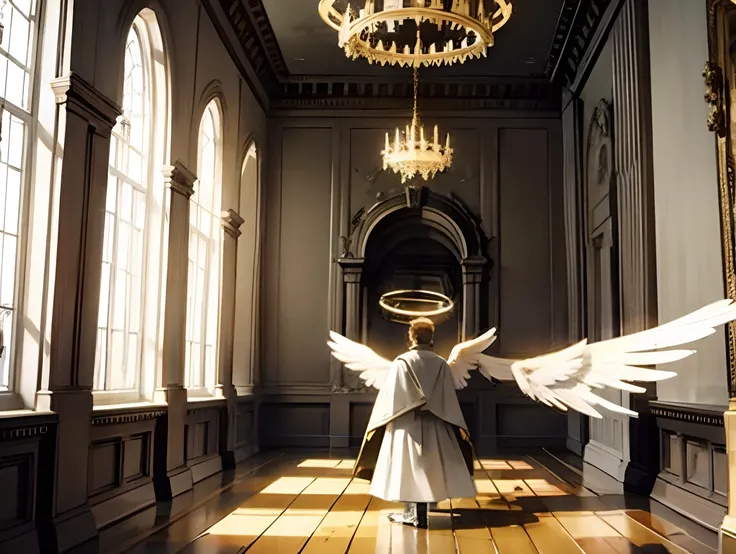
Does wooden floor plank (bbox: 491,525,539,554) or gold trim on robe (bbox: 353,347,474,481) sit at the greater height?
gold trim on robe (bbox: 353,347,474,481)

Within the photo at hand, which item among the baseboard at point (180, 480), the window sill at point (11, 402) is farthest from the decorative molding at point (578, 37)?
the window sill at point (11, 402)

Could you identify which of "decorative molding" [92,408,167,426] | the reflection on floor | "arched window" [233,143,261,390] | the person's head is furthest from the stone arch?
the person's head

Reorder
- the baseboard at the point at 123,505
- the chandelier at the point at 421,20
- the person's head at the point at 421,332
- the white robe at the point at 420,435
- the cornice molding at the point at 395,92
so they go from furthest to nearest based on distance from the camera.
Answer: the cornice molding at the point at 395,92 < the chandelier at the point at 421,20 < the person's head at the point at 421,332 < the baseboard at the point at 123,505 < the white robe at the point at 420,435

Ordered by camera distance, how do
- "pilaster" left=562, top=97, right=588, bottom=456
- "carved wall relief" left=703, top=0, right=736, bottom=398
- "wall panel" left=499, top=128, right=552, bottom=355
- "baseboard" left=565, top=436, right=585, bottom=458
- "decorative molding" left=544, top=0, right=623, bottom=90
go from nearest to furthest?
"carved wall relief" left=703, top=0, right=736, bottom=398
"decorative molding" left=544, top=0, right=623, bottom=90
"baseboard" left=565, top=436, right=585, bottom=458
"pilaster" left=562, top=97, right=588, bottom=456
"wall panel" left=499, top=128, right=552, bottom=355

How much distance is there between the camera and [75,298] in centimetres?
499

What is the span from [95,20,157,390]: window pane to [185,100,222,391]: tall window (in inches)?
60.9

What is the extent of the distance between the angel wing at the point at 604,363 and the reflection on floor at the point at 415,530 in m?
0.96

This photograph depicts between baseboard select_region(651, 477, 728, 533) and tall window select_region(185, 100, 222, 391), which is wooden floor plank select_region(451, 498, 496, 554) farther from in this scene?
tall window select_region(185, 100, 222, 391)

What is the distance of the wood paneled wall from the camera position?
36.0 ft

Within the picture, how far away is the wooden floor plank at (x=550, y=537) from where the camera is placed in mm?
4637

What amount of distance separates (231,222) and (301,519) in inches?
168

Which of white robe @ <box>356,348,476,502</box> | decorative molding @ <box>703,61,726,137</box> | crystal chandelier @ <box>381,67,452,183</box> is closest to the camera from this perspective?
decorative molding @ <box>703,61,726,137</box>

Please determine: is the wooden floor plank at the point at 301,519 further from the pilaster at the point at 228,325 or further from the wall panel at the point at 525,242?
the wall panel at the point at 525,242

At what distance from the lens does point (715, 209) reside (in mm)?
5609
